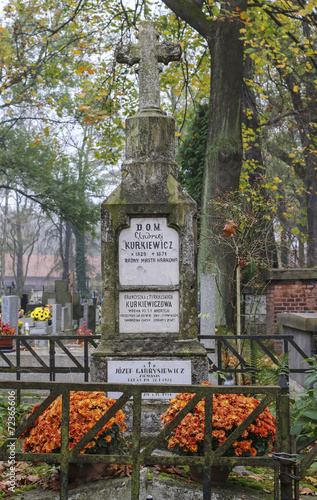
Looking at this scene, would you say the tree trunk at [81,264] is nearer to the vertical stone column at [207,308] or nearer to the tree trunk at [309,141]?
the tree trunk at [309,141]

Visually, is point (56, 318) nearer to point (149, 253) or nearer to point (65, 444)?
point (149, 253)

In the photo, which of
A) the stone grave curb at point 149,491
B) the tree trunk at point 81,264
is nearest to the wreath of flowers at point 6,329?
the stone grave curb at point 149,491

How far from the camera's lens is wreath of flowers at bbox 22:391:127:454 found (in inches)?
145

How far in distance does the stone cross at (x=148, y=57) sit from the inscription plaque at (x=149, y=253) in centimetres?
149

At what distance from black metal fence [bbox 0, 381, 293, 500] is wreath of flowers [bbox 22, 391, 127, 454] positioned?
0.37 metres

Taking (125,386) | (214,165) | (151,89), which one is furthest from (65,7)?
(125,386)

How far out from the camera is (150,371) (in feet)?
A: 18.0

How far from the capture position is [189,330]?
565cm

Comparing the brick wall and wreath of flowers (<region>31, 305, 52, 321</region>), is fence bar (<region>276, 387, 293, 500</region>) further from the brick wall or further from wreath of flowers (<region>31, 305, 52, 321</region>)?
wreath of flowers (<region>31, 305, 52, 321</region>)

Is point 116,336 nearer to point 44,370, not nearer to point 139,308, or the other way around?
point 139,308

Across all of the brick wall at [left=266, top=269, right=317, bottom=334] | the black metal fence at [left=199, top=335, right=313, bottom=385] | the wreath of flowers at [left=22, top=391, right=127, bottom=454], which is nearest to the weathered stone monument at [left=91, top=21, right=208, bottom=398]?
the black metal fence at [left=199, top=335, right=313, bottom=385]

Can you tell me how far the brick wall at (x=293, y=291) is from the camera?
11.8m

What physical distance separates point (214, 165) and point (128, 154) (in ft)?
18.7

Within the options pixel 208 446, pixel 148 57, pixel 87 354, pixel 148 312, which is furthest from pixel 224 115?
pixel 208 446
